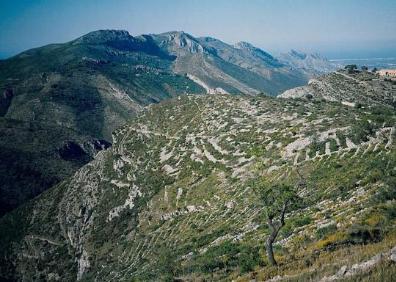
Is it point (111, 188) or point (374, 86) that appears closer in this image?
point (111, 188)

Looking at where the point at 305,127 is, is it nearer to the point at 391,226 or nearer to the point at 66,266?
the point at 391,226

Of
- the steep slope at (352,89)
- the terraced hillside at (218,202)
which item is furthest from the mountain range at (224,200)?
the steep slope at (352,89)

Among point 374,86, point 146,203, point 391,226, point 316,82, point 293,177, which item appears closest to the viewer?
point 391,226

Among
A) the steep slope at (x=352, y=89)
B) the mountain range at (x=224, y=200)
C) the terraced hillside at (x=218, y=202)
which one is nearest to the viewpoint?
the mountain range at (x=224, y=200)

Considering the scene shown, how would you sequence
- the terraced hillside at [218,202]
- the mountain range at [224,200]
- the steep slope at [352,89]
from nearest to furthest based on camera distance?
the mountain range at [224,200] < the terraced hillside at [218,202] < the steep slope at [352,89]

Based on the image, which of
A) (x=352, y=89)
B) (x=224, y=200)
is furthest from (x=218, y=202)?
(x=352, y=89)

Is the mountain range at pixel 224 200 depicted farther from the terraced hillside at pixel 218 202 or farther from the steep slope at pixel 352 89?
the steep slope at pixel 352 89

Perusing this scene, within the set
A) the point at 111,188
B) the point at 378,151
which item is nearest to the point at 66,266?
the point at 111,188
